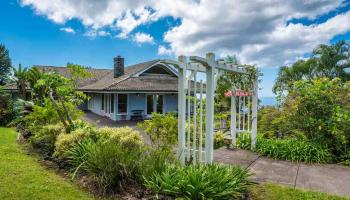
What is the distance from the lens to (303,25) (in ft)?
43.5

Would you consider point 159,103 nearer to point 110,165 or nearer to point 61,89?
point 61,89

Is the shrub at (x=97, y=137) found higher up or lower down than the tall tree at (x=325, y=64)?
lower down

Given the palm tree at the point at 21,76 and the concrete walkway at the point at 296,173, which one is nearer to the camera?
the concrete walkway at the point at 296,173

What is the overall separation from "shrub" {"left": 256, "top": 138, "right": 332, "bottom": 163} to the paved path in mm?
304

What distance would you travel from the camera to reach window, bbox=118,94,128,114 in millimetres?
21828

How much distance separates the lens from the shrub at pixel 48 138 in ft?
27.3

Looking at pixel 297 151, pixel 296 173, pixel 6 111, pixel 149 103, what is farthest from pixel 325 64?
pixel 6 111

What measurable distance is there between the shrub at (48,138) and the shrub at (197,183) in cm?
476

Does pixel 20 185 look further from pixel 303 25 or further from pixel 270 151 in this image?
pixel 303 25

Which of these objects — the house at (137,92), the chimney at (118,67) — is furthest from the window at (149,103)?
the chimney at (118,67)

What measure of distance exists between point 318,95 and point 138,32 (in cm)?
1151

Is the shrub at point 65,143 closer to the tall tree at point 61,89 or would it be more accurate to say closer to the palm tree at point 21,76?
the tall tree at point 61,89

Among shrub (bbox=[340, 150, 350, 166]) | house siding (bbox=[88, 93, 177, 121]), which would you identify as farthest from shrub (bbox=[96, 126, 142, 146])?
house siding (bbox=[88, 93, 177, 121])

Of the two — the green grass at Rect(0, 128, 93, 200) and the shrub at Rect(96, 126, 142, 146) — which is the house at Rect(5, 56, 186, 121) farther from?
the green grass at Rect(0, 128, 93, 200)
